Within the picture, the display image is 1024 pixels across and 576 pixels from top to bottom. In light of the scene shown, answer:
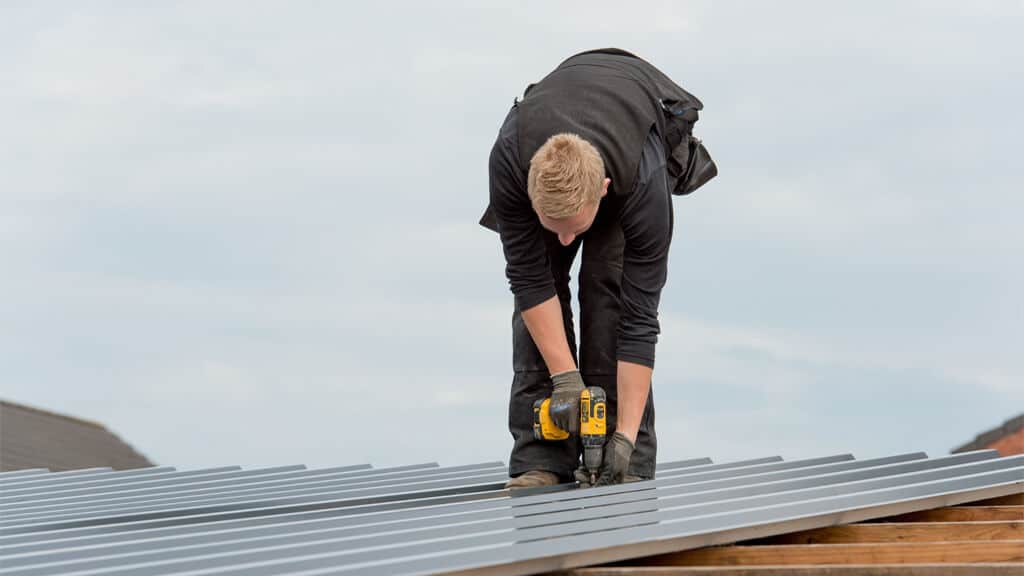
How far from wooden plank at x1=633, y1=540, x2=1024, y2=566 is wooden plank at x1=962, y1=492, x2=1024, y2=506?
1.24 m

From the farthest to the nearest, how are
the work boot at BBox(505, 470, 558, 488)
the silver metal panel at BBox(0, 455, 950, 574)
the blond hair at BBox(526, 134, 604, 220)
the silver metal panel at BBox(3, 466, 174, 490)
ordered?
the silver metal panel at BBox(3, 466, 174, 490), the work boot at BBox(505, 470, 558, 488), the blond hair at BBox(526, 134, 604, 220), the silver metal panel at BBox(0, 455, 950, 574)

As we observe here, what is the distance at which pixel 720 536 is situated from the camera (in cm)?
317

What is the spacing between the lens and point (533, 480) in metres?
4.83

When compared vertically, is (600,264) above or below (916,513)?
above

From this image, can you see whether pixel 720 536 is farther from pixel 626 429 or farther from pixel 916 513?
pixel 626 429

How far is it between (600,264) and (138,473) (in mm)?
2901

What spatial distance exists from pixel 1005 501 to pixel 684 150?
2.00 metres

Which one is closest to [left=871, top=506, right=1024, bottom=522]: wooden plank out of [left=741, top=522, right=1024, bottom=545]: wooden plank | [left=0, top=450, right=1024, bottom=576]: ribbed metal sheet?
[left=0, top=450, right=1024, bottom=576]: ribbed metal sheet

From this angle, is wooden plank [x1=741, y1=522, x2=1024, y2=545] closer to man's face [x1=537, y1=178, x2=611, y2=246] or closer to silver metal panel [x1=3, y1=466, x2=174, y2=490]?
man's face [x1=537, y1=178, x2=611, y2=246]

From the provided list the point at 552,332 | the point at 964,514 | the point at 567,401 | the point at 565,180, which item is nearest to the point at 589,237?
the point at 552,332

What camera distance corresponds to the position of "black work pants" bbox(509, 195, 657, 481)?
4969 millimetres

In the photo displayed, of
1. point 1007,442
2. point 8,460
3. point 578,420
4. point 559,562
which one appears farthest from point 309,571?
point 1007,442

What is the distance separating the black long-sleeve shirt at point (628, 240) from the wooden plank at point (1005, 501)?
1332 mm

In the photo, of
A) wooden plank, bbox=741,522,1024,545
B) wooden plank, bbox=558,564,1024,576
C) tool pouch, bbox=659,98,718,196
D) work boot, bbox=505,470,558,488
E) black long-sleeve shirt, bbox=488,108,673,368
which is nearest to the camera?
wooden plank, bbox=558,564,1024,576
